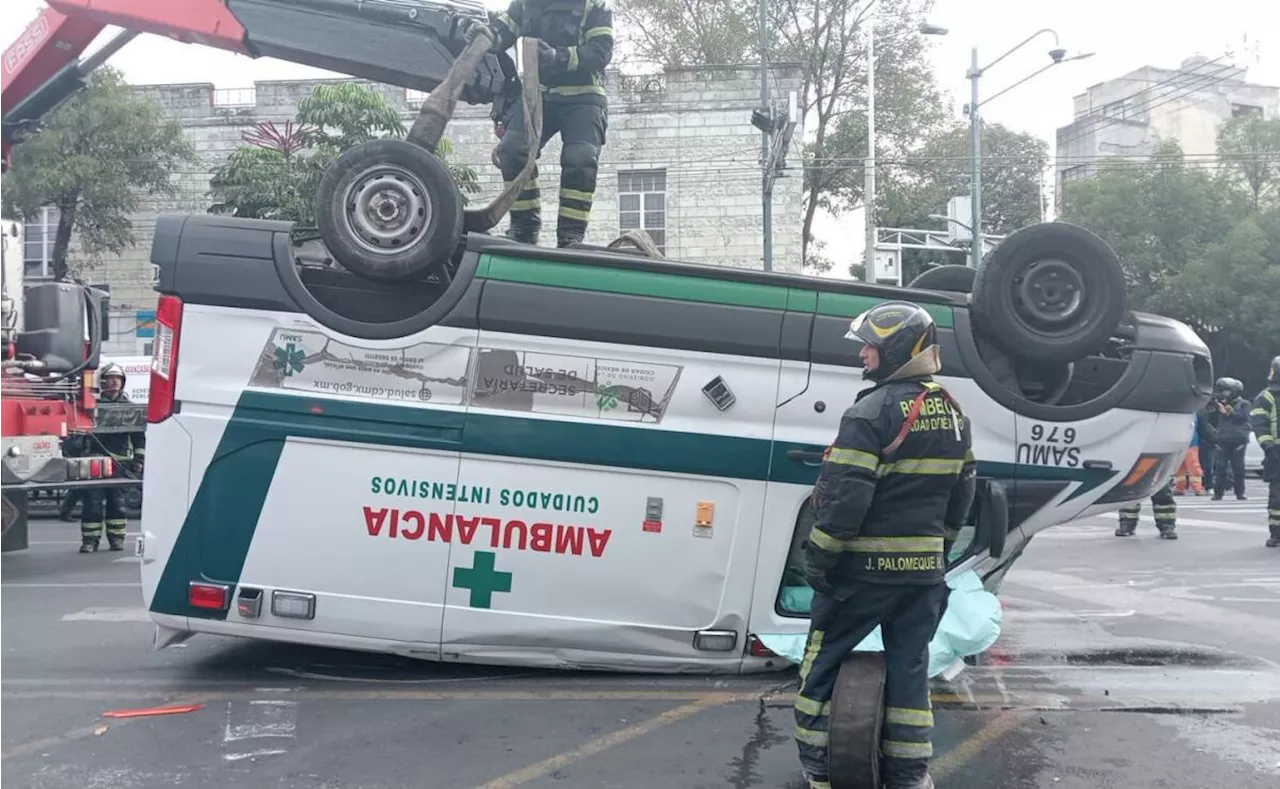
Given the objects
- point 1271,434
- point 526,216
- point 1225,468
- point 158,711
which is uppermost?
point 526,216

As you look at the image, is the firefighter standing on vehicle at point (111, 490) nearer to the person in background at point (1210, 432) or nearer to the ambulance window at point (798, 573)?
the ambulance window at point (798, 573)

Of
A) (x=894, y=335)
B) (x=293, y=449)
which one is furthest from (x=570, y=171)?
(x=894, y=335)

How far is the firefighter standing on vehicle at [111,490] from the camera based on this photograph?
1167cm

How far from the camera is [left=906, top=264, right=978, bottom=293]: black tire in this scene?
6.11 meters

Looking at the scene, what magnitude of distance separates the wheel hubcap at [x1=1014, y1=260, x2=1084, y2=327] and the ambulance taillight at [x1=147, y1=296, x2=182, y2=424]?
3750 millimetres

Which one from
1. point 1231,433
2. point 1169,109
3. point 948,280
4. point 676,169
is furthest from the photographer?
point 1169,109

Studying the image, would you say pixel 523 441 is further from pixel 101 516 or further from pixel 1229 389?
pixel 1229 389

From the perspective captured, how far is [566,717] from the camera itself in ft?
17.3

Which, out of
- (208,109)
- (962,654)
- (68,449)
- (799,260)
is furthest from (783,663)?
(208,109)

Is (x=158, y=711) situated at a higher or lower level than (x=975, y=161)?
lower

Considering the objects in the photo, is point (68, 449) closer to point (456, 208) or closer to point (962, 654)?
point (456, 208)

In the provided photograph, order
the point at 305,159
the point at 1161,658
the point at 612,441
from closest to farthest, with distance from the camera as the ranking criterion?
the point at 612,441, the point at 1161,658, the point at 305,159

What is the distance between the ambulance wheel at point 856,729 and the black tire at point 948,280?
2.55 meters

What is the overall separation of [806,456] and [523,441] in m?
1.25
